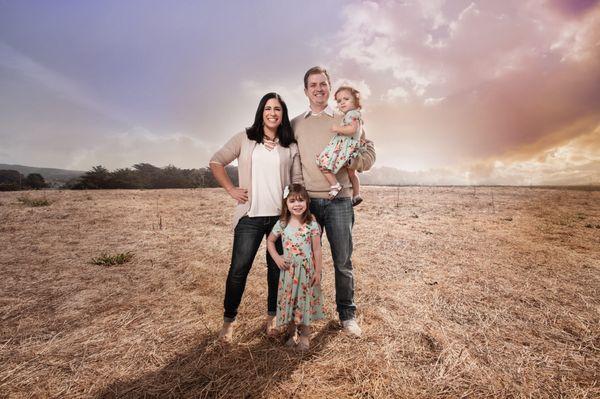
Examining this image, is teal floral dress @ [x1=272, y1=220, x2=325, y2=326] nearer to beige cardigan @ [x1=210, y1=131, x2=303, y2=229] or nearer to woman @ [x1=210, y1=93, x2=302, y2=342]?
woman @ [x1=210, y1=93, x2=302, y2=342]

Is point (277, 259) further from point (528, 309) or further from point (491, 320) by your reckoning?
point (528, 309)

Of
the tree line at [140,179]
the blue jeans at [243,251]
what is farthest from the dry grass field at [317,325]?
the tree line at [140,179]

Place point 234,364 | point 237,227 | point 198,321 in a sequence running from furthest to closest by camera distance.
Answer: point 198,321 → point 237,227 → point 234,364

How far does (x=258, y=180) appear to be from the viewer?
341 cm

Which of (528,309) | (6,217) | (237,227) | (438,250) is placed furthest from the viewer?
(6,217)

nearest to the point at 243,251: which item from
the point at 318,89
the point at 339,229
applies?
the point at 339,229

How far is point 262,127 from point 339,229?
4.93 feet

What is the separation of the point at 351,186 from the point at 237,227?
147cm

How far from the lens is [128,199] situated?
545 inches

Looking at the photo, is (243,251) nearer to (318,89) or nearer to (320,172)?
(320,172)

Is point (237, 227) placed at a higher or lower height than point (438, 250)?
higher

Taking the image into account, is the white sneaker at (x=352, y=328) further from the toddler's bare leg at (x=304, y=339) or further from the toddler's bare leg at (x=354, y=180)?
the toddler's bare leg at (x=354, y=180)

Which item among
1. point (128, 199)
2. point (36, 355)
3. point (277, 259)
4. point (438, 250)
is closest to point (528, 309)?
point (438, 250)

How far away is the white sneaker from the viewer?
3.63 metres
